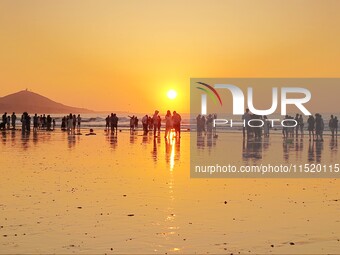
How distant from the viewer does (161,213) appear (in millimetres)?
13125

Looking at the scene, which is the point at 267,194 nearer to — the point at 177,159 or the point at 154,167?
the point at 154,167

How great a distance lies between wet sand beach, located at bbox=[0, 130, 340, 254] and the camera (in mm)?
Answer: 10273

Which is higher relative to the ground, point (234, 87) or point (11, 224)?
point (234, 87)

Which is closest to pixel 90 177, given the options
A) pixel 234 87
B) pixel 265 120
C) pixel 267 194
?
pixel 267 194

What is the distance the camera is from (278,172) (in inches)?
880

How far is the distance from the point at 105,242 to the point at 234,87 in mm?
34807

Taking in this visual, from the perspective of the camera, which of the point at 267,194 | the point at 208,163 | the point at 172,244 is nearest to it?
the point at 172,244

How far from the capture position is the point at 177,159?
27734mm

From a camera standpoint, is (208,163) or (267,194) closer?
(267,194)

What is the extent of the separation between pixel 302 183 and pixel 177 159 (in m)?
9.36

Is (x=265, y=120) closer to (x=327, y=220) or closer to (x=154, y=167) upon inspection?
(x=154, y=167)

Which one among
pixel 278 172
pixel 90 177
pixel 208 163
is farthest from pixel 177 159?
pixel 90 177

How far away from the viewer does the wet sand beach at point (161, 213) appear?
10273mm

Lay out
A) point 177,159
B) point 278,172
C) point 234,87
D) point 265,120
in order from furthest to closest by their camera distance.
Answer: point 265,120 < point 234,87 < point 177,159 < point 278,172
